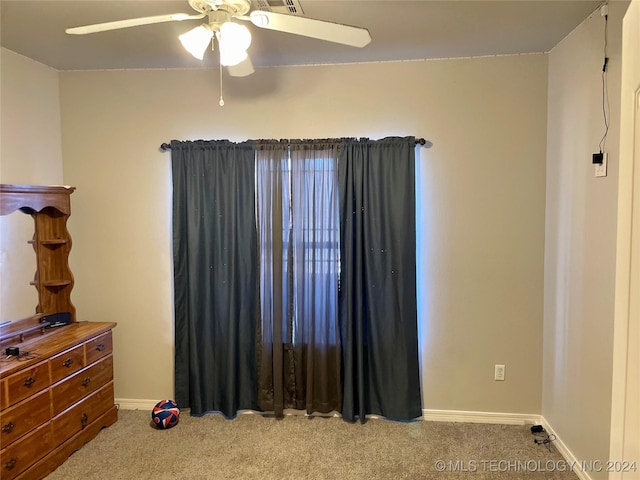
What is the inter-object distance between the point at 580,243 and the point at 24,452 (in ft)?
10.8

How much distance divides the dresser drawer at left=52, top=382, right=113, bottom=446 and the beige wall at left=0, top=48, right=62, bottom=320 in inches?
28.0

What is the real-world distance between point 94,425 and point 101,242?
131cm

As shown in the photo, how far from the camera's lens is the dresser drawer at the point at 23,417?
6.57 ft

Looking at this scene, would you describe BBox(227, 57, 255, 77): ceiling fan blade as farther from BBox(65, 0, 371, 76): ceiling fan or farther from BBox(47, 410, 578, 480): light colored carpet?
BBox(47, 410, 578, 480): light colored carpet

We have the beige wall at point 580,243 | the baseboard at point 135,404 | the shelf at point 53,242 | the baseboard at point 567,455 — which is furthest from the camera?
the baseboard at point 135,404

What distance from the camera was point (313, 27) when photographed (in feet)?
5.15

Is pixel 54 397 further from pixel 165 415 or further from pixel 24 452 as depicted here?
pixel 165 415

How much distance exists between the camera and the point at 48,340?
246 centimetres

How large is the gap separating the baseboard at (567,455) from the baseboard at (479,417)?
0.36 feet

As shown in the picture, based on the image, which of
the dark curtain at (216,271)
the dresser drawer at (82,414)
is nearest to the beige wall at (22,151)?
the dresser drawer at (82,414)

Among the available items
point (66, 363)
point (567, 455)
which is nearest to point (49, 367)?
point (66, 363)

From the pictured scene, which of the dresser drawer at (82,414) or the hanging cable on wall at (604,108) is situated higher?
the hanging cable on wall at (604,108)

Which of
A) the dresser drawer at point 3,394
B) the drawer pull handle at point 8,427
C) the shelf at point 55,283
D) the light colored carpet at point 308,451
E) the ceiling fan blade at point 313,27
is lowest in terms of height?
the light colored carpet at point 308,451

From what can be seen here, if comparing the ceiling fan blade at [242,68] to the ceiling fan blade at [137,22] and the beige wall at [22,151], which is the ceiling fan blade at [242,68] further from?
the beige wall at [22,151]
